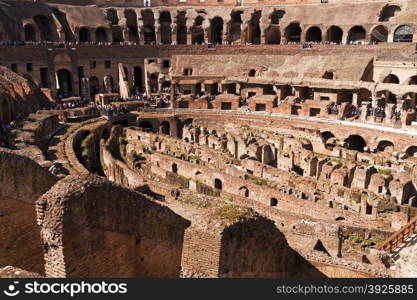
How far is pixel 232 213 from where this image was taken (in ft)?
24.2

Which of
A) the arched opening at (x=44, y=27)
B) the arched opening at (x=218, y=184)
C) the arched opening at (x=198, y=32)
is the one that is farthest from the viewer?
the arched opening at (x=198, y=32)

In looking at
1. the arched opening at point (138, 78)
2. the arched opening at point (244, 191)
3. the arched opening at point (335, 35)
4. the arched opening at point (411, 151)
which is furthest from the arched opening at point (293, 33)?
the arched opening at point (244, 191)

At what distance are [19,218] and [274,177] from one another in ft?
43.4

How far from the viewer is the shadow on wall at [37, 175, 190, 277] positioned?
23.8ft

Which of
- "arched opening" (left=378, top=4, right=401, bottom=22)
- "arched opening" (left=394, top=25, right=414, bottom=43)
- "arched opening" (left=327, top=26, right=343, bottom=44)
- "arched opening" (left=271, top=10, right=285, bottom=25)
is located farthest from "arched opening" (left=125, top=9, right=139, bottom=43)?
"arched opening" (left=394, top=25, right=414, bottom=43)

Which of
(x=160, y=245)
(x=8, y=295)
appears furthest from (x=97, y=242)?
(x=8, y=295)

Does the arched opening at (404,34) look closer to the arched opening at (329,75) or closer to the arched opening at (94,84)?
the arched opening at (329,75)

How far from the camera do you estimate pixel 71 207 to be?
7246mm

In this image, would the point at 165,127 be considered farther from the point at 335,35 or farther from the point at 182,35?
the point at 335,35

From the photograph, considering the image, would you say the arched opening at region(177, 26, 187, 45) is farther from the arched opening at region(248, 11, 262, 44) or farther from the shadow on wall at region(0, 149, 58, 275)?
the shadow on wall at region(0, 149, 58, 275)

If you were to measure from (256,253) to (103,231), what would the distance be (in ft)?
9.56

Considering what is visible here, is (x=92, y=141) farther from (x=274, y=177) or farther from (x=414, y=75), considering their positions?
(x=414, y=75)

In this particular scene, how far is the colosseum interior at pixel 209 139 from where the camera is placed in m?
7.88

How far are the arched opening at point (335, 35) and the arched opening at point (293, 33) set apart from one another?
12.3ft
